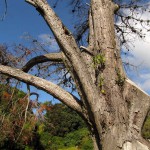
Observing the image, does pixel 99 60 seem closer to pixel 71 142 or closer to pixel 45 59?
pixel 45 59

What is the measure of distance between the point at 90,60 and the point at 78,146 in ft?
116

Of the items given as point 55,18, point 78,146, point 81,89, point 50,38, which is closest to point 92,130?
point 81,89

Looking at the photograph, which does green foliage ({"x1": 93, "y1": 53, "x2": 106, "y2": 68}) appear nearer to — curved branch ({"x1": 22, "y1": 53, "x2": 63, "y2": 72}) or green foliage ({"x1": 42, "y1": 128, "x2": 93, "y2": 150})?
curved branch ({"x1": 22, "y1": 53, "x2": 63, "y2": 72})

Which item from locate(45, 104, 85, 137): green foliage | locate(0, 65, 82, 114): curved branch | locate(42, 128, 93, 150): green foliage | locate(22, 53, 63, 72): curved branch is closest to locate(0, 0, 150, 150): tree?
locate(0, 65, 82, 114): curved branch

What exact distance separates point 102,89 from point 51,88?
3.02ft

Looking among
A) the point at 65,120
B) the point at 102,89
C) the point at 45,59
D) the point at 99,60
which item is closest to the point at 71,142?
the point at 65,120

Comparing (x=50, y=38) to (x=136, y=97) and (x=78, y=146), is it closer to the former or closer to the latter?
(x=136, y=97)

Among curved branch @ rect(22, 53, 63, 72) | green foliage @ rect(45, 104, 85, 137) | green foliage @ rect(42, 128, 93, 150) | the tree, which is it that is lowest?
the tree

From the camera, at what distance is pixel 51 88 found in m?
5.73

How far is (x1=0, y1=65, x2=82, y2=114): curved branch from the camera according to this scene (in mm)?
5598

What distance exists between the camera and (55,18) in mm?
5516

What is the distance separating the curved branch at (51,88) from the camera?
5.60 metres

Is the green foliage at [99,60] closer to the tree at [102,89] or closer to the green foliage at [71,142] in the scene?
the tree at [102,89]

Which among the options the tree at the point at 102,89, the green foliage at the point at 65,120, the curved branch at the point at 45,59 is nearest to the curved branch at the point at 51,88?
the tree at the point at 102,89
